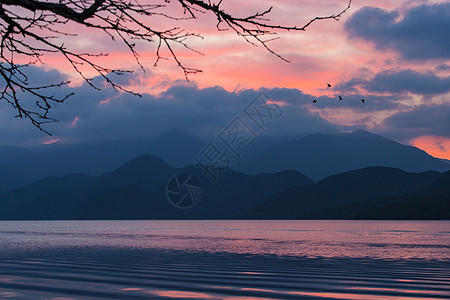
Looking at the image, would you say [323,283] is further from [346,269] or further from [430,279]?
[346,269]

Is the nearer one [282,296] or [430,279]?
[282,296]

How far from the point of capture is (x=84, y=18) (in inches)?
319

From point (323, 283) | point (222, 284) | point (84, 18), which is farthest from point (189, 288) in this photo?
point (84, 18)

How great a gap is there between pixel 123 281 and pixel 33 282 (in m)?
2.43

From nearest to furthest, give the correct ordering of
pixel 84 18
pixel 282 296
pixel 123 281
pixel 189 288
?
1. pixel 84 18
2. pixel 282 296
3. pixel 189 288
4. pixel 123 281

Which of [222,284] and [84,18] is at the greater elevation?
[84,18]

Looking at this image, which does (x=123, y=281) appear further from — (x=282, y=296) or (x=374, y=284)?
(x=374, y=284)

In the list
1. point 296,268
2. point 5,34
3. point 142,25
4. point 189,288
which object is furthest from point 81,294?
point 296,268

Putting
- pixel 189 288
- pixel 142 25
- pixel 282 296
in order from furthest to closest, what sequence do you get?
pixel 189 288 < pixel 282 296 < pixel 142 25

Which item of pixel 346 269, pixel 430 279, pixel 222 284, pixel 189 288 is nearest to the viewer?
pixel 189 288

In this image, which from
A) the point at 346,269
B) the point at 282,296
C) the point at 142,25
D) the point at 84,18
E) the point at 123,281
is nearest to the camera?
the point at 142,25

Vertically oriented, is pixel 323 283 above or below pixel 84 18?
below

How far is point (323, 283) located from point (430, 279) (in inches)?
154

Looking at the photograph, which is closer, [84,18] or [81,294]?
[84,18]
